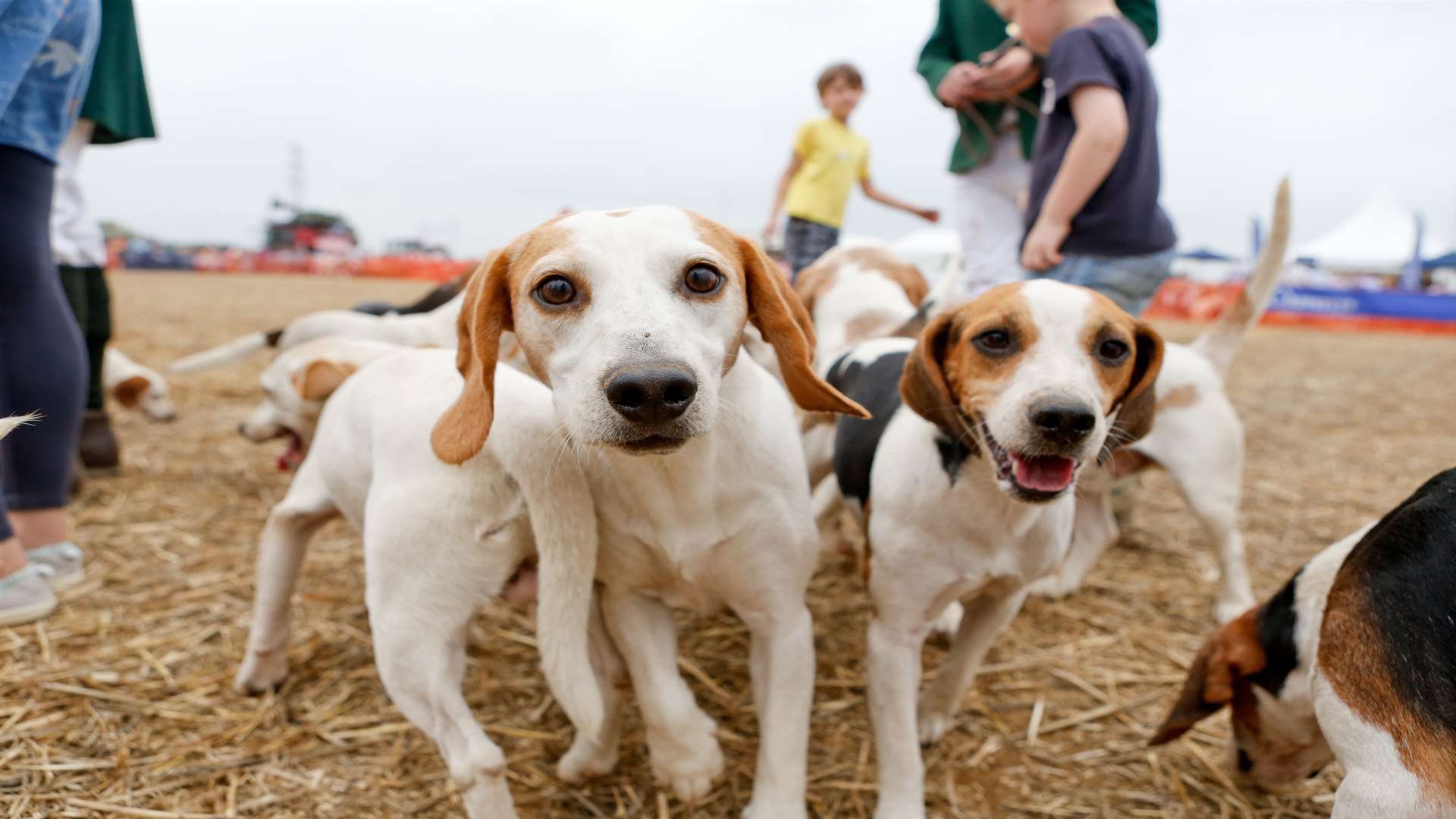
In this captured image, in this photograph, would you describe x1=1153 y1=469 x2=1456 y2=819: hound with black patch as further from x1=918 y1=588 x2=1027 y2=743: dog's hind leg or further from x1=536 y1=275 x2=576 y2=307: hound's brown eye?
x1=536 y1=275 x2=576 y2=307: hound's brown eye

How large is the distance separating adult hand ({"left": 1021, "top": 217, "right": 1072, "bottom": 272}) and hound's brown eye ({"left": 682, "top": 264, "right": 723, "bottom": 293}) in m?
1.69

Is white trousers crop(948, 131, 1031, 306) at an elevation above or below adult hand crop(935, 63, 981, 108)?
below

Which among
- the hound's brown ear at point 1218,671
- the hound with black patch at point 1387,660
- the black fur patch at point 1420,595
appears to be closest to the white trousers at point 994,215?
Answer: the hound's brown ear at point 1218,671

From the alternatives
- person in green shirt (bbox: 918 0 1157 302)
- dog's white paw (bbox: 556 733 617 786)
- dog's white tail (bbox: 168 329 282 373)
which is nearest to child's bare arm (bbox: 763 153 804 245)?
person in green shirt (bbox: 918 0 1157 302)

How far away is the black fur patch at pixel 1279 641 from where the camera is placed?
1850 millimetres

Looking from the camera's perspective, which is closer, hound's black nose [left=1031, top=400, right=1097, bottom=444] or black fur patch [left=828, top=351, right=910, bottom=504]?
hound's black nose [left=1031, top=400, right=1097, bottom=444]

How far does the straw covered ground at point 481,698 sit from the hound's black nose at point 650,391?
628mm

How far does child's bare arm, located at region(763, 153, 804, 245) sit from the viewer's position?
5.96 meters

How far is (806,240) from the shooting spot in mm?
5832

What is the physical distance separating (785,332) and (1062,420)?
579mm

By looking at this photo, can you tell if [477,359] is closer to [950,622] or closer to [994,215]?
[950,622]

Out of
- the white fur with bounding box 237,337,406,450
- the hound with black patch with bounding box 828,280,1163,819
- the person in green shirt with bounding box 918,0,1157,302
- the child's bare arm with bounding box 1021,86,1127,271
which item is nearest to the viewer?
the hound with black patch with bounding box 828,280,1163,819

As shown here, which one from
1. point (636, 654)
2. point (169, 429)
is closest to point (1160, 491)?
point (636, 654)

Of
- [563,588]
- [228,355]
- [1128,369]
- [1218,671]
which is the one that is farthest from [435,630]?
[228,355]
